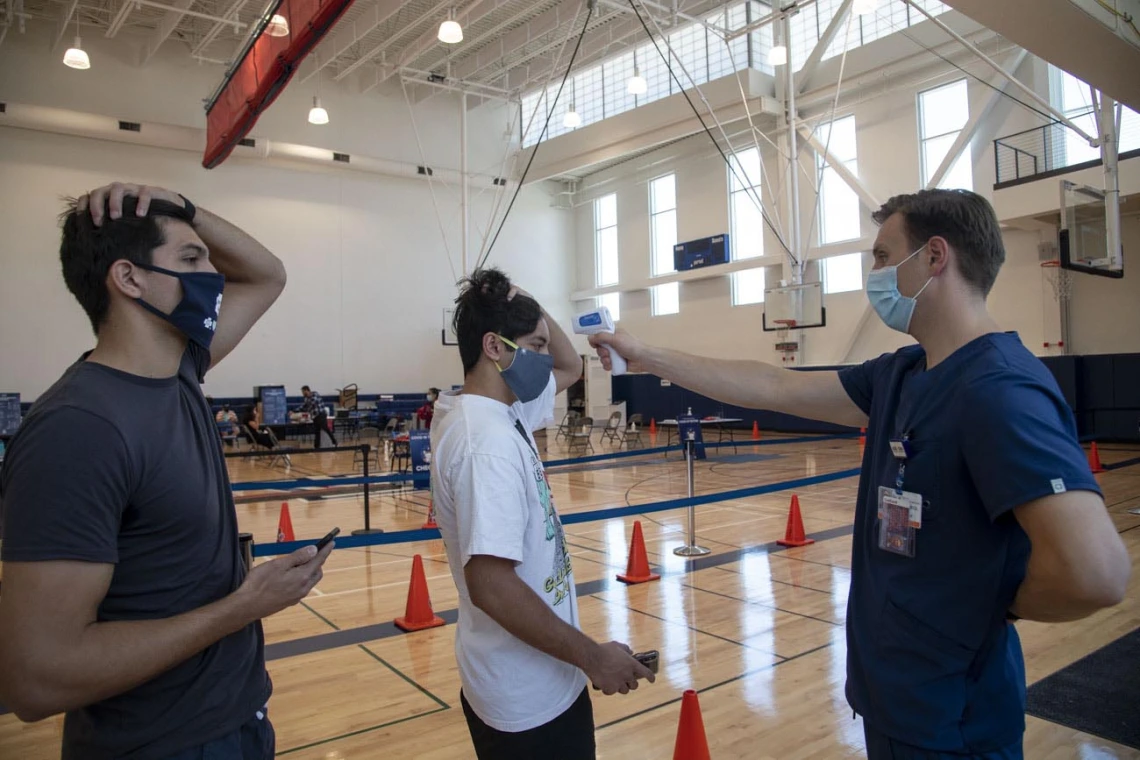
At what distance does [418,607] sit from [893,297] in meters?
4.28

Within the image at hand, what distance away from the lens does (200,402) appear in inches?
64.4

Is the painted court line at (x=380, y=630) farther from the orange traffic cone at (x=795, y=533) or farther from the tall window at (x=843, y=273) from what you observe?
the tall window at (x=843, y=273)

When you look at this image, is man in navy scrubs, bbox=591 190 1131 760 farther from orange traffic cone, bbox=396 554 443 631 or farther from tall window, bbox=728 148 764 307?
tall window, bbox=728 148 764 307

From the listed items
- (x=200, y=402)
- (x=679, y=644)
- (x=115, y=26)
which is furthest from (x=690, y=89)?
(x=200, y=402)

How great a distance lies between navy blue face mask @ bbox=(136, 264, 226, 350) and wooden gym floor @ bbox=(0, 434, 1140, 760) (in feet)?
8.28

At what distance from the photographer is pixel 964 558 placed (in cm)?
146

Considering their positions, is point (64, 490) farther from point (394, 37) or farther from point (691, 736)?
point (394, 37)

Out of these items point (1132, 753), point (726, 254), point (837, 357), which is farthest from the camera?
point (726, 254)

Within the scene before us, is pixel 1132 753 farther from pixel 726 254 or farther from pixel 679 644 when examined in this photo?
pixel 726 254

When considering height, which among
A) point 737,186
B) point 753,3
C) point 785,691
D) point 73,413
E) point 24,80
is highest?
point 753,3

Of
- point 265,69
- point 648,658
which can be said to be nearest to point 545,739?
point 648,658

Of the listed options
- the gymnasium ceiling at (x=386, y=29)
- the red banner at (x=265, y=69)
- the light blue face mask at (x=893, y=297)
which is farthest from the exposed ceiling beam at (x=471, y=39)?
the light blue face mask at (x=893, y=297)

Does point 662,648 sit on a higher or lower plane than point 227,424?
lower

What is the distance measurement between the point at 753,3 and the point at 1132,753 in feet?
68.2
